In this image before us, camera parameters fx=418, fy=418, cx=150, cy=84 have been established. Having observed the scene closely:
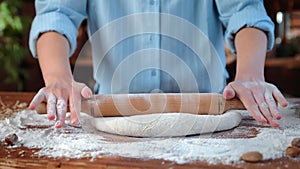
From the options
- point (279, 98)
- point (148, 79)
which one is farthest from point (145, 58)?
point (279, 98)

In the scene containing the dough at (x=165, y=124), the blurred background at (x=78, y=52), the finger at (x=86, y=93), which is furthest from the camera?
the blurred background at (x=78, y=52)

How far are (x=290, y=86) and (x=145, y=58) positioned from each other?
8.18 feet

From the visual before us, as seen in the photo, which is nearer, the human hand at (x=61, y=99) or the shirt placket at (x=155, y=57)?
the human hand at (x=61, y=99)

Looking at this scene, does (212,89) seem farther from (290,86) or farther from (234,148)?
(290,86)

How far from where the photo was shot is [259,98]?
822 millimetres

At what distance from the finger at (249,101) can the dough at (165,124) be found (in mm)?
42

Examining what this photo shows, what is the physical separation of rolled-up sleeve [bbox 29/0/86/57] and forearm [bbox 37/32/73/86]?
19mm

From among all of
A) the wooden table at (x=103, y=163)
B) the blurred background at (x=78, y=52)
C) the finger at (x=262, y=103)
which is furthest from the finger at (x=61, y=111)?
the blurred background at (x=78, y=52)

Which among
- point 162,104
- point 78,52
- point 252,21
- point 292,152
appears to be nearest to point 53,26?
point 162,104

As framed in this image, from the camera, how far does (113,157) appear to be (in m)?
0.62

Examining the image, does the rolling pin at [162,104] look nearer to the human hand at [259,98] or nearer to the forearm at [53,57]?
the human hand at [259,98]

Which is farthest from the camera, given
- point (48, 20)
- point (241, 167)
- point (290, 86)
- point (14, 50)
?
point (290, 86)

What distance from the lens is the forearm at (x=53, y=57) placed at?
3.10 feet

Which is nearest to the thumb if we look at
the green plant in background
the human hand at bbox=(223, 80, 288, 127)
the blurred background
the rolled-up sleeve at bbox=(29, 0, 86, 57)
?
the human hand at bbox=(223, 80, 288, 127)
